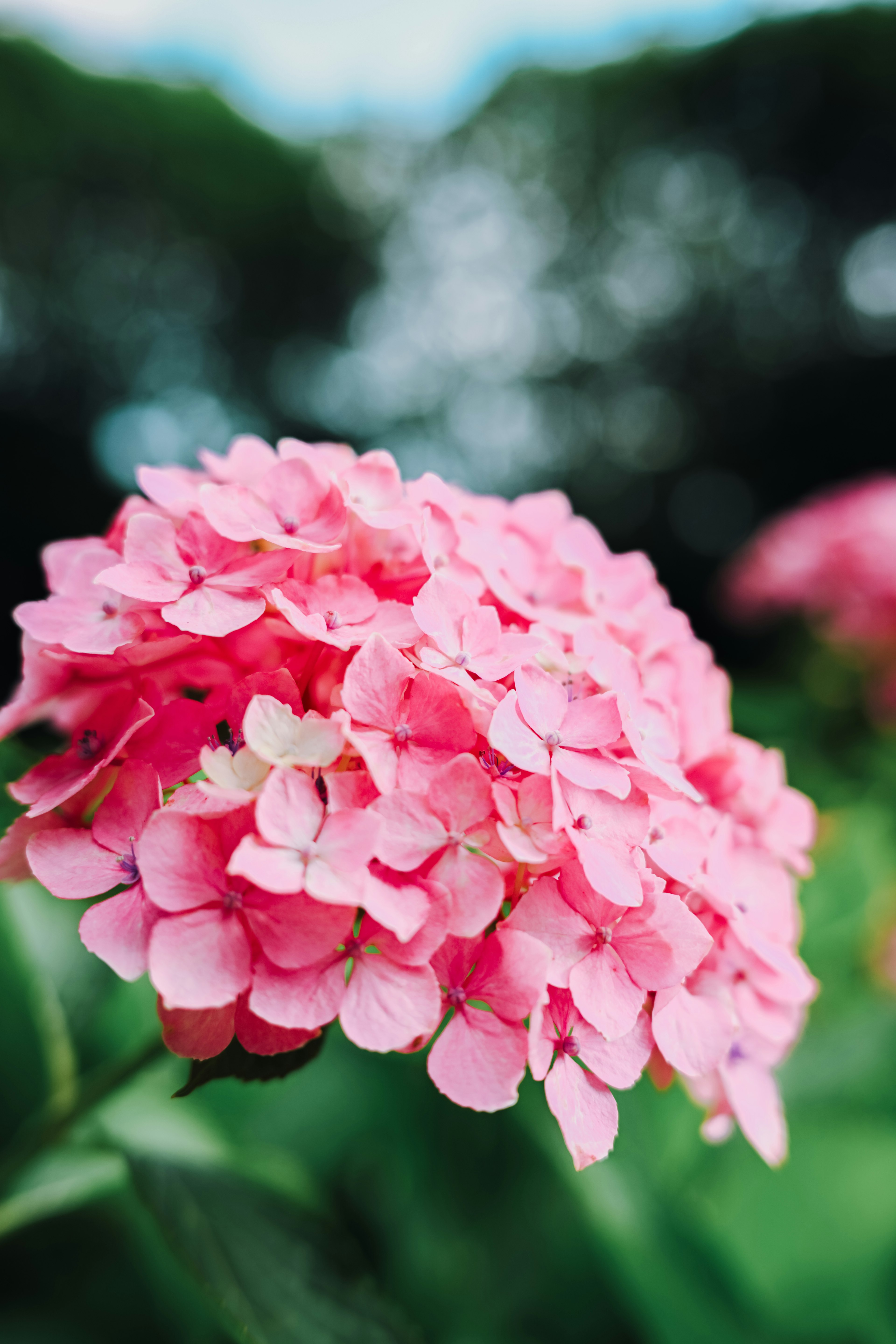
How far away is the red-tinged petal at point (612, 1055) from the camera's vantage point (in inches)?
19.5

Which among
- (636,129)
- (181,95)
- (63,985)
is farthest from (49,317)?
(63,985)

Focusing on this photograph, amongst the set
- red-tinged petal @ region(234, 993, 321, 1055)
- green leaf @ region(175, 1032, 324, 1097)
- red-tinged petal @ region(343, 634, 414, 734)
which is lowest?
green leaf @ region(175, 1032, 324, 1097)

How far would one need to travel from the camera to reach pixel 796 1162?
130 cm

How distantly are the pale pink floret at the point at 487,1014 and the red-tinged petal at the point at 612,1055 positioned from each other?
4 centimetres

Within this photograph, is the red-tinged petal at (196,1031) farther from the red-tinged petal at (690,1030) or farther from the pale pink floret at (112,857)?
the red-tinged petal at (690,1030)

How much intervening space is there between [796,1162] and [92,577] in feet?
4.34

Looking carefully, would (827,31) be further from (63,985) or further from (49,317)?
(63,985)

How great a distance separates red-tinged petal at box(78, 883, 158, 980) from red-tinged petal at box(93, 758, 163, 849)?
0.12 ft

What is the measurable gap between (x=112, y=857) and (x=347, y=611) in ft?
0.68

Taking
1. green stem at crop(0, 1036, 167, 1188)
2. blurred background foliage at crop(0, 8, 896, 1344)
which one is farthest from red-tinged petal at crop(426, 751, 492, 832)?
blurred background foliage at crop(0, 8, 896, 1344)

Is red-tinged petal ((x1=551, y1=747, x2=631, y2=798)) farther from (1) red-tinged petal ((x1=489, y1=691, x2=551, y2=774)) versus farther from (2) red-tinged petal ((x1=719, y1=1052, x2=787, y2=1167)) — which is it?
(2) red-tinged petal ((x1=719, y1=1052, x2=787, y2=1167))

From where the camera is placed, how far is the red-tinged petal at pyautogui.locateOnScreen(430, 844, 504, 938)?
47 cm

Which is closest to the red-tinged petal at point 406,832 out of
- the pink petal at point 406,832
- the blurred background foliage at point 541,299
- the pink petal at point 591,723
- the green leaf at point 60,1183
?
the pink petal at point 406,832

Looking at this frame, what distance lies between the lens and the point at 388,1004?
0.46 metres
